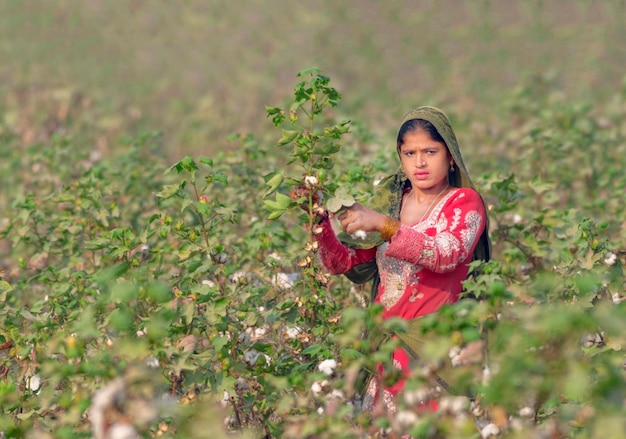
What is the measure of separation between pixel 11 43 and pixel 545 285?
46.4 ft

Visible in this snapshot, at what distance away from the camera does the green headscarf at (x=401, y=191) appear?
3.14 meters

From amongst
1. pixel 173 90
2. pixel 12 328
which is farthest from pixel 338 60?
pixel 12 328

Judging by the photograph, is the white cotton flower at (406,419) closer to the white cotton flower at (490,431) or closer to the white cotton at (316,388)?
the white cotton flower at (490,431)

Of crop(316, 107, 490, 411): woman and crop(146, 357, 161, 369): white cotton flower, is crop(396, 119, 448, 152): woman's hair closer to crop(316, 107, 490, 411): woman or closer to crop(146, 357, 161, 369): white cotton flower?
crop(316, 107, 490, 411): woman

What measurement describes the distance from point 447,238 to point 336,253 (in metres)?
0.49

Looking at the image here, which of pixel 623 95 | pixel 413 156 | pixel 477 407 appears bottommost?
pixel 623 95

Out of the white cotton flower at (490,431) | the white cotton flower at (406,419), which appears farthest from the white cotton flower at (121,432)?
the white cotton flower at (490,431)

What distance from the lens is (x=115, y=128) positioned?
11.4 m

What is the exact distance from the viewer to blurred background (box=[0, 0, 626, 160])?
39.7 feet

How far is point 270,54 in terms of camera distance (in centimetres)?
1453

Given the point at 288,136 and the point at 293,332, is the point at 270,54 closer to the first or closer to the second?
the point at 293,332

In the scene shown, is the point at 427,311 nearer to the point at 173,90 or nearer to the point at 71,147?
the point at 71,147

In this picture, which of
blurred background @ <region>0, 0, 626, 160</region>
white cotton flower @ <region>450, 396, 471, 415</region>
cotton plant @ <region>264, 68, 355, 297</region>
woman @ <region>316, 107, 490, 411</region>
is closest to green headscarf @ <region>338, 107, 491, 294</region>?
woman @ <region>316, 107, 490, 411</region>

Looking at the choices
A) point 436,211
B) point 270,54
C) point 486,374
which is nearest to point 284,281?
point 436,211
